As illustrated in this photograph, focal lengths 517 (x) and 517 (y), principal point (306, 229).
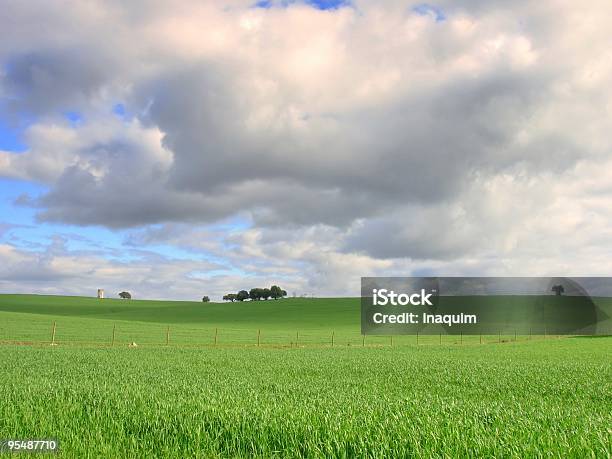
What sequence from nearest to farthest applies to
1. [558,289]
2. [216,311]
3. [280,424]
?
1. [280,424]
2. [558,289]
3. [216,311]

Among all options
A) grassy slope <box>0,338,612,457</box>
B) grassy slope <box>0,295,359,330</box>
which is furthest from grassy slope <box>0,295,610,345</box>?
grassy slope <box>0,338,612,457</box>

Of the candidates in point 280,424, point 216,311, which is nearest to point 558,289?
point 216,311

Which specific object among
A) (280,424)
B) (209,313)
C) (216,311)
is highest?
(216,311)

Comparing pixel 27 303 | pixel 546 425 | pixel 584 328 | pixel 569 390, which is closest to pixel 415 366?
pixel 569 390

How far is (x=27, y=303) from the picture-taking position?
142 metres

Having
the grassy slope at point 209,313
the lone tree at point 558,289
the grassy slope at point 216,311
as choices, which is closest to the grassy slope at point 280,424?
the grassy slope at point 209,313

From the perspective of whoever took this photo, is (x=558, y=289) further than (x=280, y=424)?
Yes

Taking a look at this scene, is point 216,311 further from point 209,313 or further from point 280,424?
point 280,424

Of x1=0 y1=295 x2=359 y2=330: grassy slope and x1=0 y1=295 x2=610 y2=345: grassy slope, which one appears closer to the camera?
x1=0 y1=295 x2=610 y2=345: grassy slope

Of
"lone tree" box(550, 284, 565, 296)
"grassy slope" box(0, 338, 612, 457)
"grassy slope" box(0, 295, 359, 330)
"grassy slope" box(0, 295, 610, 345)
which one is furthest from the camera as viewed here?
"lone tree" box(550, 284, 565, 296)

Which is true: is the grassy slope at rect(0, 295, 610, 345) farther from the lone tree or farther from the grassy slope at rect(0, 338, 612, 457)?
the grassy slope at rect(0, 338, 612, 457)

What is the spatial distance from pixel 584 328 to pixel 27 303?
455 ft

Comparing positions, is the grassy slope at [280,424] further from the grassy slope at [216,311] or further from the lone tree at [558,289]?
the lone tree at [558,289]

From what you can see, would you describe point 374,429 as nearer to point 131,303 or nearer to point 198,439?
point 198,439
